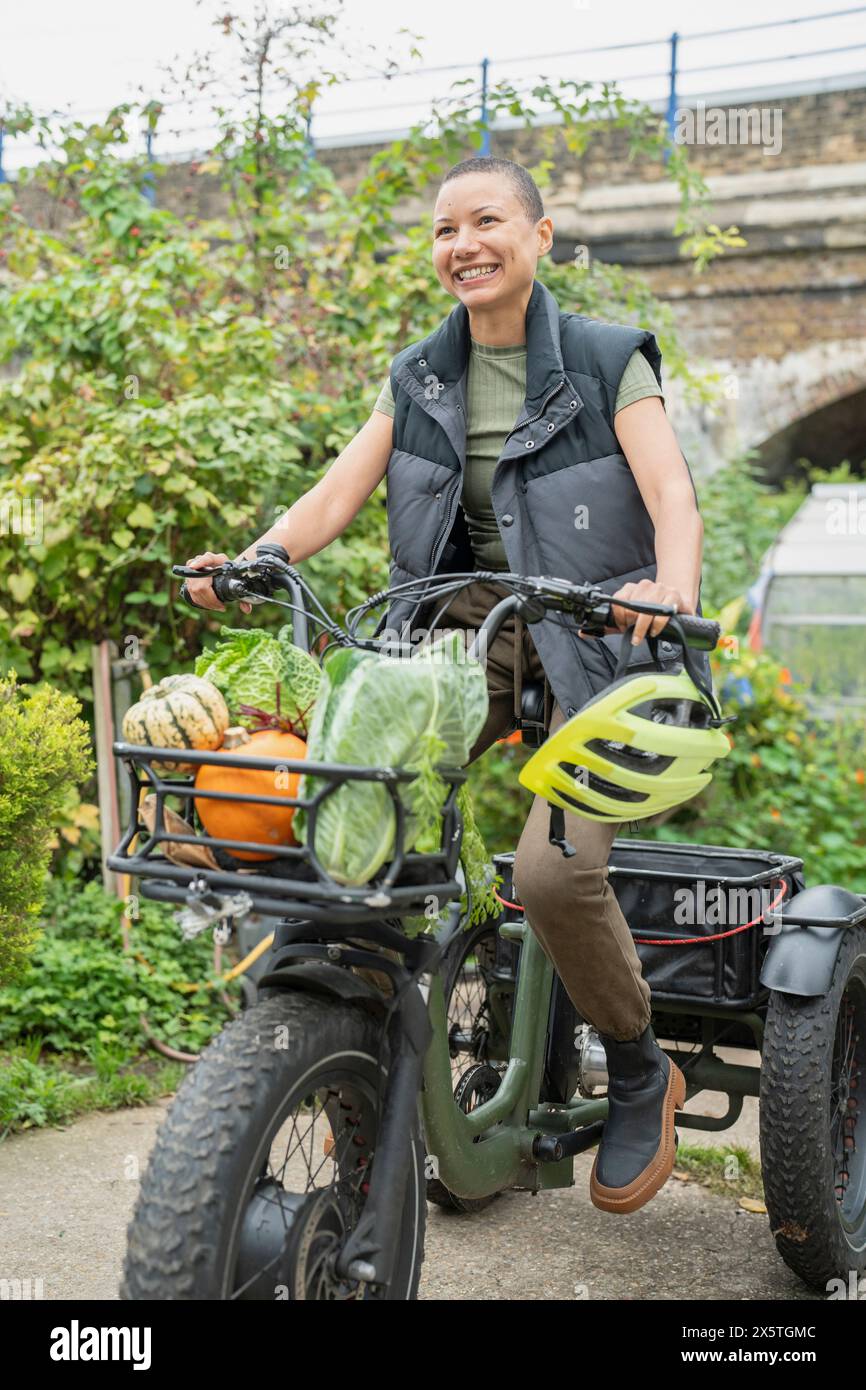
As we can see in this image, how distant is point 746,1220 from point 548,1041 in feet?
2.97

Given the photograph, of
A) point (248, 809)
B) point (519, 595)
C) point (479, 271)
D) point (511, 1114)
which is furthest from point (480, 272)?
point (511, 1114)

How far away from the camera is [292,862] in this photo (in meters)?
1.98

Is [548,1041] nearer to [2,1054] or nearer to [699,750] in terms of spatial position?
[699,750]

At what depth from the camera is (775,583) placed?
27.7 feet

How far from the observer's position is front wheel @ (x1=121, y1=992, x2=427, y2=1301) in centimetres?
188

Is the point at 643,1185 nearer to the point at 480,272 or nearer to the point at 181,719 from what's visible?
the point at 181,719

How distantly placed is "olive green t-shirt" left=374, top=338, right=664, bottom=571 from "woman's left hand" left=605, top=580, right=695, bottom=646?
599 millimetres

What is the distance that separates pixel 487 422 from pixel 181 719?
45.9 inches

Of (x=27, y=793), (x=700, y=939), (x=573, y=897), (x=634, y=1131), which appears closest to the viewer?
(x=573, y=897)

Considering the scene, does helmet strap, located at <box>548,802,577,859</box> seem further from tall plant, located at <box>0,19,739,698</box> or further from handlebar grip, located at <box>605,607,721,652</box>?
tall plant, located at <box>0,19,739,698</box>
